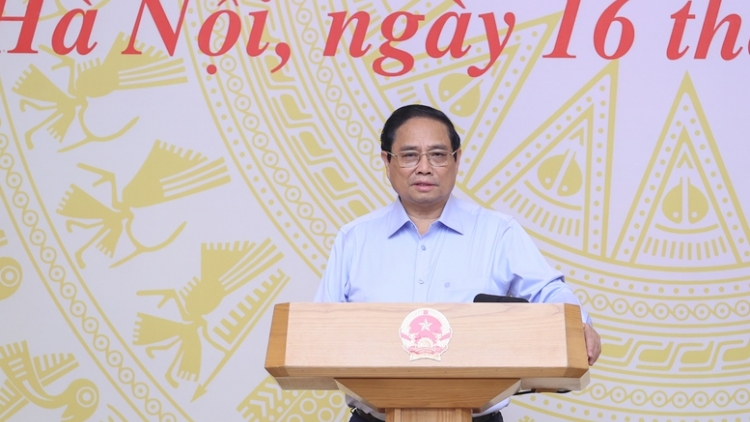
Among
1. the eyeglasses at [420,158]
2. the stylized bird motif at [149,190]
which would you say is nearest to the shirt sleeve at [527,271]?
the eyeglasses at [420,158]

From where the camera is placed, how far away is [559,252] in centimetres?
332

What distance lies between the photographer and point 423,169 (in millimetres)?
2479

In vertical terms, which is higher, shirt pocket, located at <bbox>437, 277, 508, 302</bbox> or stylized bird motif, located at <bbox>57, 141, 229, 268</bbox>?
stylized bird motif, located at <bbox>57, 141, 229, 268</bbox>

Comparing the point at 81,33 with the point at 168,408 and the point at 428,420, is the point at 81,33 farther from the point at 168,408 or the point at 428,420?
the point at 428,420

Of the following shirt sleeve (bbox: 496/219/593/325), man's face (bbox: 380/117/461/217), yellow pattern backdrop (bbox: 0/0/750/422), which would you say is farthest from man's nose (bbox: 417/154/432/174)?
yellow pattern backdrop (bbox: 0/0/750/422)

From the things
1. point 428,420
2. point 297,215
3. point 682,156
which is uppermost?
point 682,156

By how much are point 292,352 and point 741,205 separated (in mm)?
2034

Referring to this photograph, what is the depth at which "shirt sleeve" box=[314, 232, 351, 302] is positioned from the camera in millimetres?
2508

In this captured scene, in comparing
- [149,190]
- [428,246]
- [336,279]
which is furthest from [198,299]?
[428,246]

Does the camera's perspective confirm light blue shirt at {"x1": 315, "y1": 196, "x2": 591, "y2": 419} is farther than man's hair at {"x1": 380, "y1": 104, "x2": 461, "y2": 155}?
No

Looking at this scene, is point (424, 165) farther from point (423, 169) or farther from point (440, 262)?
point (440, 262)

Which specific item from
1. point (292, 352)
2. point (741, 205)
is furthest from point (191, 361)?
point (741, 205)

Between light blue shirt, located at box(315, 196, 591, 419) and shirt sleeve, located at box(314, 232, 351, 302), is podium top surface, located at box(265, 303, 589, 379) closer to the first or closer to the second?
light blue shirt, located at box(315, 196, 591, 419)

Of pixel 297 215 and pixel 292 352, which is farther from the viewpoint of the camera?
pixel 297 215
